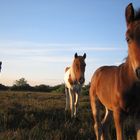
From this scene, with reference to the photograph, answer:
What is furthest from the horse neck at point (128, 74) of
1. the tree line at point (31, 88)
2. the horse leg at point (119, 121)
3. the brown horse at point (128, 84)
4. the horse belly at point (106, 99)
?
the tree line at point (31, 88)

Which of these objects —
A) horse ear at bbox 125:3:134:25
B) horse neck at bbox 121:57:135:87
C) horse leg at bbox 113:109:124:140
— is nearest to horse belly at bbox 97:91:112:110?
horse leg at bbox 113:109:124:140

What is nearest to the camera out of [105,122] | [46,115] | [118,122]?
[118,122]

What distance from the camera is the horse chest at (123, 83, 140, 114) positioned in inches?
229

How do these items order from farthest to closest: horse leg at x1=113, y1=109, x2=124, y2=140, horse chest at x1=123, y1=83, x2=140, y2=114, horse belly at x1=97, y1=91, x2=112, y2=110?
horse belly at x1=97, y1=91, x2=112, y2=110
horse leg at x1=113, y1=109, x2=124, y2=140
horse chest at x1=123, y1=83, x2=140, y2=114

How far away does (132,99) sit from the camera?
582 cm

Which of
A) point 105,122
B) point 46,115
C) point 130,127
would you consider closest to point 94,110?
point 105,122

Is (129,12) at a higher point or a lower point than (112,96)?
higher

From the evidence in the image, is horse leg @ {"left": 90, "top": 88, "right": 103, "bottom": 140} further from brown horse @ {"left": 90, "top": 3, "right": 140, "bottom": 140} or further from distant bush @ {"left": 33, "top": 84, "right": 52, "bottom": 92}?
distant bush @ {"left": 33, "top": 84, "right": 52, "bottom": 92}

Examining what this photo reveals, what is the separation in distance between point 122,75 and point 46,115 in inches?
211

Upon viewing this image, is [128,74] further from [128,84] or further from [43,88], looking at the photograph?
[43,88]

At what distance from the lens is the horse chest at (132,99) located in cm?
582

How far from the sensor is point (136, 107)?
5848mm

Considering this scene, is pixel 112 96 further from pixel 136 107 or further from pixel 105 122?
pixel 105 122

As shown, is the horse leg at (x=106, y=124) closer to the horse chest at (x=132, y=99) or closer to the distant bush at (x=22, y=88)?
the horse chest at (x=132, y=99)
